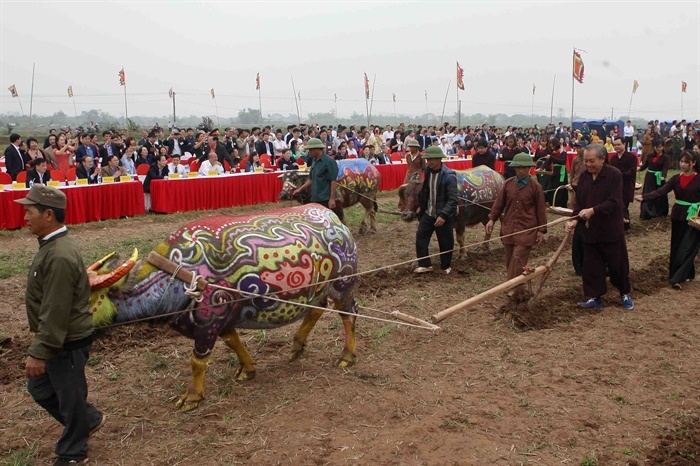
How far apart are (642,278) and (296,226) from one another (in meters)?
5.79

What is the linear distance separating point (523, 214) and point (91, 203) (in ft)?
27.6

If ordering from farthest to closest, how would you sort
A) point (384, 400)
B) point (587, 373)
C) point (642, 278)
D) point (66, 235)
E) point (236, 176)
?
1. point (236, 176)
2. point (642, 278)
3. point (587, 373)
4. point (384, 400)
5. point (66, 235)

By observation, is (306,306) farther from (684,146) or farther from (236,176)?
(684,146)

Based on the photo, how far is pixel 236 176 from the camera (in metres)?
14.0

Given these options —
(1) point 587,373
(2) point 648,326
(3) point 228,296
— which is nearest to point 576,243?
(2) point 648,326

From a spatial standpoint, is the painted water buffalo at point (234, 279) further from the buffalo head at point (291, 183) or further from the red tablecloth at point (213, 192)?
the red tablecloth at point (213, 192)

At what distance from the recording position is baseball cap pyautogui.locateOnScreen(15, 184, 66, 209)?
155 inches

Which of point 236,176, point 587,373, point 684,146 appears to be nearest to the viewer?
point 587,373

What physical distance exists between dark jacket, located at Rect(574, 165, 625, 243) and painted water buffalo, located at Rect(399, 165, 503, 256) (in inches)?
103

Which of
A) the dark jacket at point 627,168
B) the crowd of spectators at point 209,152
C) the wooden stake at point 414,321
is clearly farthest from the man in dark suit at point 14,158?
the dark jacket at point 627,168

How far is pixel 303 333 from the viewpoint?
19.7 feet

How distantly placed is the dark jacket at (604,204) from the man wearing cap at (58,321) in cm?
558

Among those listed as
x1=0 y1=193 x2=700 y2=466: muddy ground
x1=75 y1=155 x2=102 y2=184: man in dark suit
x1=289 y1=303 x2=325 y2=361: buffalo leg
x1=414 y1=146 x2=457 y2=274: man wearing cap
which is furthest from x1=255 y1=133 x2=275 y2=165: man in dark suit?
x1=289 y1=303 x2=325 y2=361: buffalo leg

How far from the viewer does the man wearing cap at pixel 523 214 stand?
7441 millimetres
